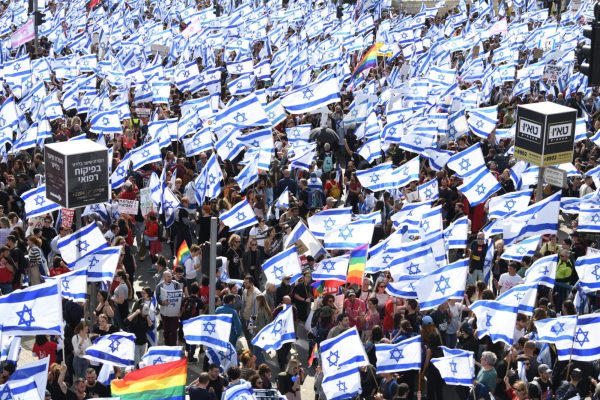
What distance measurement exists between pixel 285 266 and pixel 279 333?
1.82 metres

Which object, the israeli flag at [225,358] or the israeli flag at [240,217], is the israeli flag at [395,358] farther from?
the israeli flag at [240,217]

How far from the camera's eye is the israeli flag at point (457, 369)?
52.8 feet

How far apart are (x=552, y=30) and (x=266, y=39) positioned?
319 inches

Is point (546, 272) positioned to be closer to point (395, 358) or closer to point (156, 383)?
point (395, 358)

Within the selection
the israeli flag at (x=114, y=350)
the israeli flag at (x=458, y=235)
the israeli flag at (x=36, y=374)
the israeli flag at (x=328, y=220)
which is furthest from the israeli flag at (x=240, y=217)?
the israeli flag at (x=36, y=374)

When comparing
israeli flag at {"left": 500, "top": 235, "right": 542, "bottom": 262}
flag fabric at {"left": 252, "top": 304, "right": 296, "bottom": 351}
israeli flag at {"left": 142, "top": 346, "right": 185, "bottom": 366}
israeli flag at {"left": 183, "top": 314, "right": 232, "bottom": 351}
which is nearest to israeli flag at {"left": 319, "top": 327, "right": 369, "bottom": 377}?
flag fabric at {"left": 252, "top": 304, "right": 296, "bottom": 351}

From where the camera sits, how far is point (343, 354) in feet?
53.3

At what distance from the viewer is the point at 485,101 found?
31469 millimetres

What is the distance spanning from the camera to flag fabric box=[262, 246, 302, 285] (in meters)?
19.5

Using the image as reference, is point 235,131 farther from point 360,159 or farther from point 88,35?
point 88,35

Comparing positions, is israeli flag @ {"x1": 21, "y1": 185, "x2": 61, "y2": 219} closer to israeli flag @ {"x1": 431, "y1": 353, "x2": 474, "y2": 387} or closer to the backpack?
the backpack

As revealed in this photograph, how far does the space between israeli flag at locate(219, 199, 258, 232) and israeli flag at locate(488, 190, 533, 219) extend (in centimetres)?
400

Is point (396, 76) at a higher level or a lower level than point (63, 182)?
lower

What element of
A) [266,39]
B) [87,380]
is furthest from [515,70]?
[87,380]
